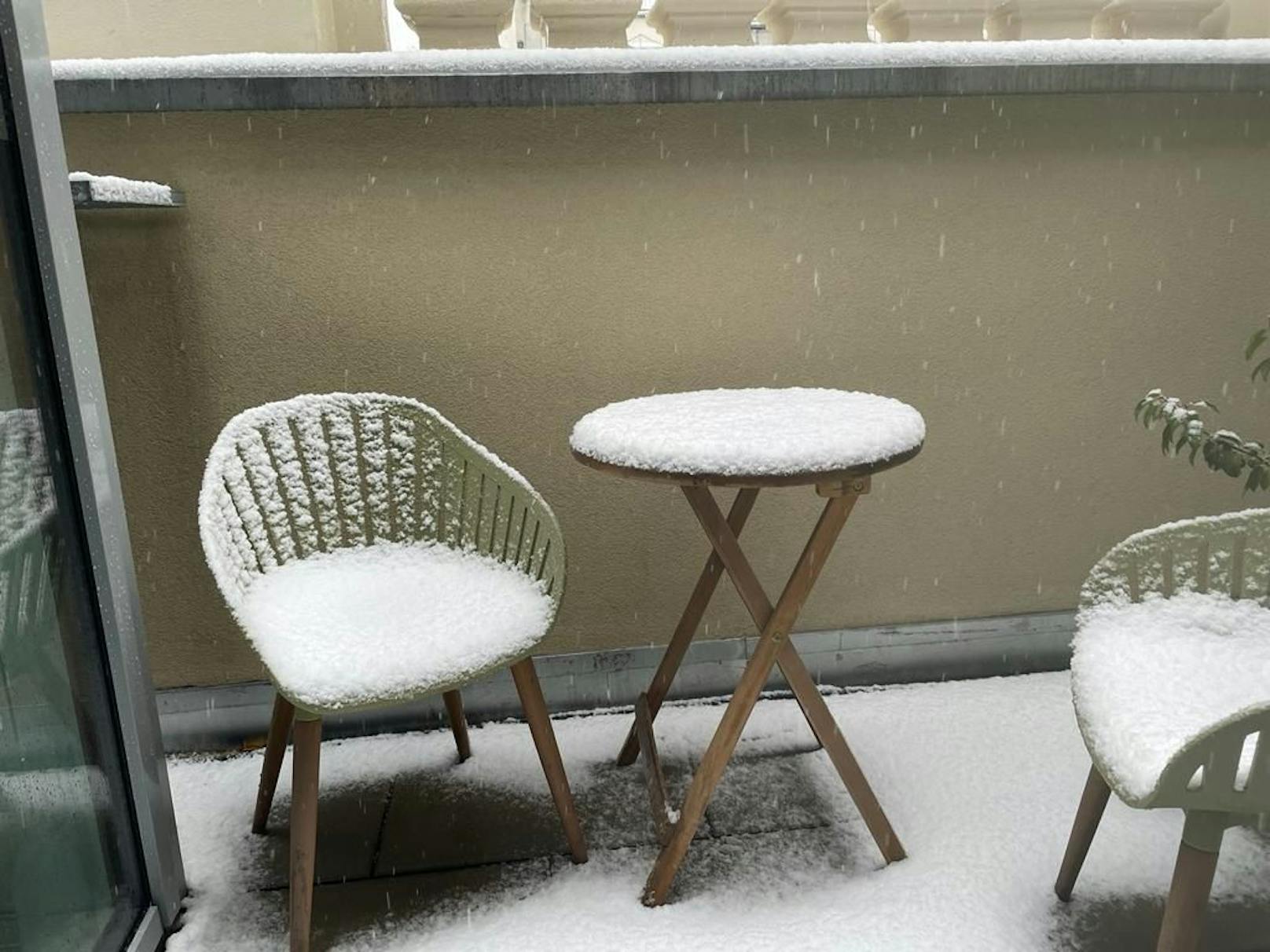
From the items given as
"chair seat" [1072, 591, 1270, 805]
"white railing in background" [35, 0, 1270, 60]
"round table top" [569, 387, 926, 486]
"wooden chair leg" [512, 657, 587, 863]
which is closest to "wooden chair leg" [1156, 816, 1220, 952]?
"chair seat" [1072, 591, 1270, 805]

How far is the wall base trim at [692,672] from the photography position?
263 centimetres

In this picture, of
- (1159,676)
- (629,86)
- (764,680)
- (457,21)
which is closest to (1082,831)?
(1159,676)

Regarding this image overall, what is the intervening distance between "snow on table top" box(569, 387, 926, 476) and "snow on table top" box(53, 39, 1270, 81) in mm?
878

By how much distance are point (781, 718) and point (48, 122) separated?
2303 mm

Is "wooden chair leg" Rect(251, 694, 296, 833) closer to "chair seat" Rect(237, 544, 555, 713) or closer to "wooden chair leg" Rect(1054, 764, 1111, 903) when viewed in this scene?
"chair seat" Rect(237, 544, 555, 713)

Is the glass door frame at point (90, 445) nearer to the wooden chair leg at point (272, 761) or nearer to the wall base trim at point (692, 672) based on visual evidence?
the wooden chair leg at point (272, 761)

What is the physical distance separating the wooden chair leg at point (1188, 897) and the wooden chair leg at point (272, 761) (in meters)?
1.78

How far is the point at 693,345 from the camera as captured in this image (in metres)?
2.57

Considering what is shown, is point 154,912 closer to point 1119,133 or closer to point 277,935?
point 277,935

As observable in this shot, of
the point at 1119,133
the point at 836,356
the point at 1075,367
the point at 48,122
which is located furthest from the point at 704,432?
the point at 1119,133

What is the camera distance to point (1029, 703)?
2725mm

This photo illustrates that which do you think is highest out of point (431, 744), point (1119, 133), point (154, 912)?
point (1119, 133)

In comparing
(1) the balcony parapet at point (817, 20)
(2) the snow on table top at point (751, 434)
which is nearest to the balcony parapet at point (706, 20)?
(1) the balcony parapet at point (817, 20)

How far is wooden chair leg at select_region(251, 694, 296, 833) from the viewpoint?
2.11 meters
